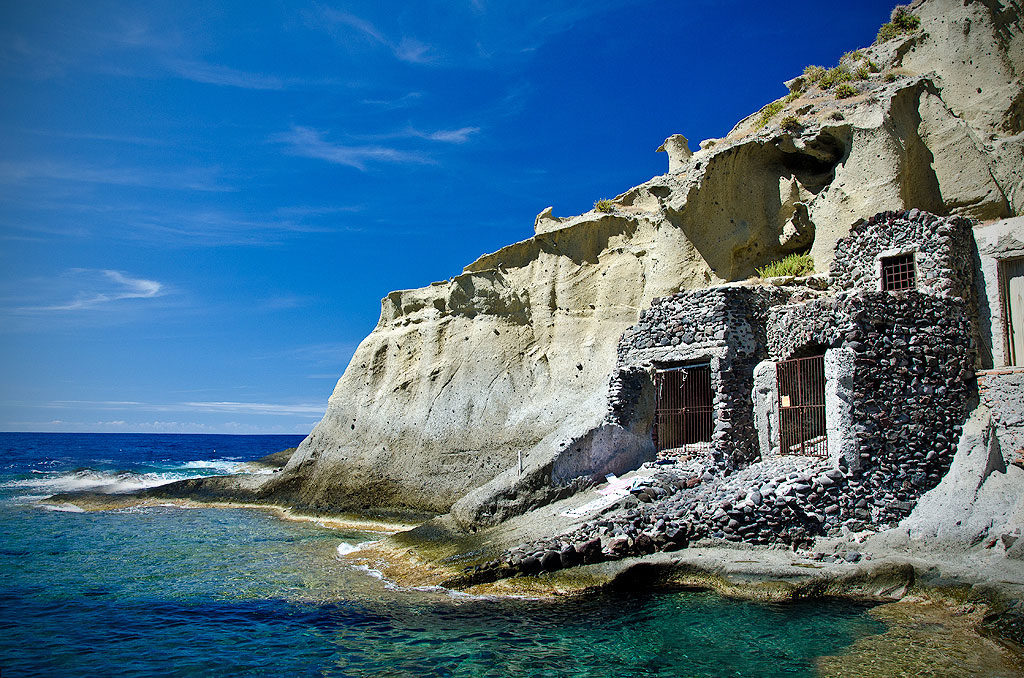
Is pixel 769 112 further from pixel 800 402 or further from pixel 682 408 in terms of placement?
pixel 800 402

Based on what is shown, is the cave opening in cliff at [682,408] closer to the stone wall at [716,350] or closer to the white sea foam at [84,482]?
the stone wall at [716,350]

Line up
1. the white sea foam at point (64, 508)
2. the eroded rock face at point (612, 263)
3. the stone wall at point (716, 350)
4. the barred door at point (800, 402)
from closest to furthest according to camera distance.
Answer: the barred door at point (800, 402), the stone wall at point (716, 350), the eroded rock face at point (612, 263), the white sea foam at point (64, 508)

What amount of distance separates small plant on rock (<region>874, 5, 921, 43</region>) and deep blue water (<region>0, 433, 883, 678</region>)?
711 inches

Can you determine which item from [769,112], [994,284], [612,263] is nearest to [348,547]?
[612,263]

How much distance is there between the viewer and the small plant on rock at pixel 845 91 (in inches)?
799

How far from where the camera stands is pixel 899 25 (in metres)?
20.4

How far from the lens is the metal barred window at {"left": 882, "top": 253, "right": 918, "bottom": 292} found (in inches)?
589

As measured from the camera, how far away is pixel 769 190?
72.2 ft

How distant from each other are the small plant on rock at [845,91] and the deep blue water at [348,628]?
16196 mm

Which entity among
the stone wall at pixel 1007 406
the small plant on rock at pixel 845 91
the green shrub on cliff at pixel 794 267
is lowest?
the stone wall at pixel 1007 406

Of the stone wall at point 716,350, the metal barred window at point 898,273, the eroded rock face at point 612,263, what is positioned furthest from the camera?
the eroded rock face at point 612,263

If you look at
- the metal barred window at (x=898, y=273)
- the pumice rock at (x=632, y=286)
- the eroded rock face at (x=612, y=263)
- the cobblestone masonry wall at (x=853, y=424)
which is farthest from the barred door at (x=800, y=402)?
the eroded rock face at (x=612, y=263)

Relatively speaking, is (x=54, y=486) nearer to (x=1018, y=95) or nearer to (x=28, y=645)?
(x=28, y=645)

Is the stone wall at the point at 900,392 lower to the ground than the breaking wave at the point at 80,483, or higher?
higher
